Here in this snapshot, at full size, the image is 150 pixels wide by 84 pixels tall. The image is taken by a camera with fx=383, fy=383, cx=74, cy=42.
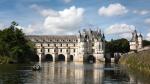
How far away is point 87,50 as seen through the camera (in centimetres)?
18225

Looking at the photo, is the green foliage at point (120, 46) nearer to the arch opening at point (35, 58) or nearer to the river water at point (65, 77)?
the arch opening at point (35, 58)

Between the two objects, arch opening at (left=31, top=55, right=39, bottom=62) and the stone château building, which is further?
arch opening at (left=31, top=55, right=39, bottom=62)

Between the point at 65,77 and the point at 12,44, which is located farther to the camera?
the point at 12,44

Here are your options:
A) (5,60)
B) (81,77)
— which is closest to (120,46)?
(5,60)

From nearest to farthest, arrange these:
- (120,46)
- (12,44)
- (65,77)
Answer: (65,77)
(12,44)
(120,46)

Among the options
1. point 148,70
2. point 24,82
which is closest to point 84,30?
point 148,70

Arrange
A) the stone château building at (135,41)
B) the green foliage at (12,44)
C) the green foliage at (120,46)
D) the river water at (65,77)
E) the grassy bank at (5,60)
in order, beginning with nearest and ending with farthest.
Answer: the river water at (65,77) → the grassy bank at (5,60) → the green foliage at (12,44) → the stone château building at (135,41) → the green foliage at (120,46)

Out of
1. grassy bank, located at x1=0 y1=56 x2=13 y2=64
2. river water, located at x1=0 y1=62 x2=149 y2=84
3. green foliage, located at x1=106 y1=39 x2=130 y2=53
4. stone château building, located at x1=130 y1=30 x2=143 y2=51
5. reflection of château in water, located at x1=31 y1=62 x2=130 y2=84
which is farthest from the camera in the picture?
green foliage, located at x1=106 y1=39 x2=130 y2=53

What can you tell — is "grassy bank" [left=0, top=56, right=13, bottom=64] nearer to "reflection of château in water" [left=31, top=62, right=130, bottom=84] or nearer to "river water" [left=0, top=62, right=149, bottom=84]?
"river water" [left=0, top=62, right=149, bottom=84]

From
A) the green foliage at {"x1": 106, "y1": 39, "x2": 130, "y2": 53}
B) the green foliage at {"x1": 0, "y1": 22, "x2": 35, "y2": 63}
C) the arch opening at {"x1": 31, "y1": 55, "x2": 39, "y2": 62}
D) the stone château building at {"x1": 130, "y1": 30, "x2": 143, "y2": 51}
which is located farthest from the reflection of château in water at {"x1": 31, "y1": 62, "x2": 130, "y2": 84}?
the arch opening at {"x1": 31, "y1": 55, "x2": 39, "y2": 62}

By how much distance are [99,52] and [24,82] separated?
130231 mm

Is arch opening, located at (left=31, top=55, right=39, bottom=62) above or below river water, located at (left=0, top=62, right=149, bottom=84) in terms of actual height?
above

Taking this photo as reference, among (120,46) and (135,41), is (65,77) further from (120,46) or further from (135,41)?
(120,46)

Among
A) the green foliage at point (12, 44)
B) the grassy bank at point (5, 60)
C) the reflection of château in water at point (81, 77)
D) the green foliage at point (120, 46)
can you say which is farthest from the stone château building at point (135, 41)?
the reflection of château in water at point (81, 77)
